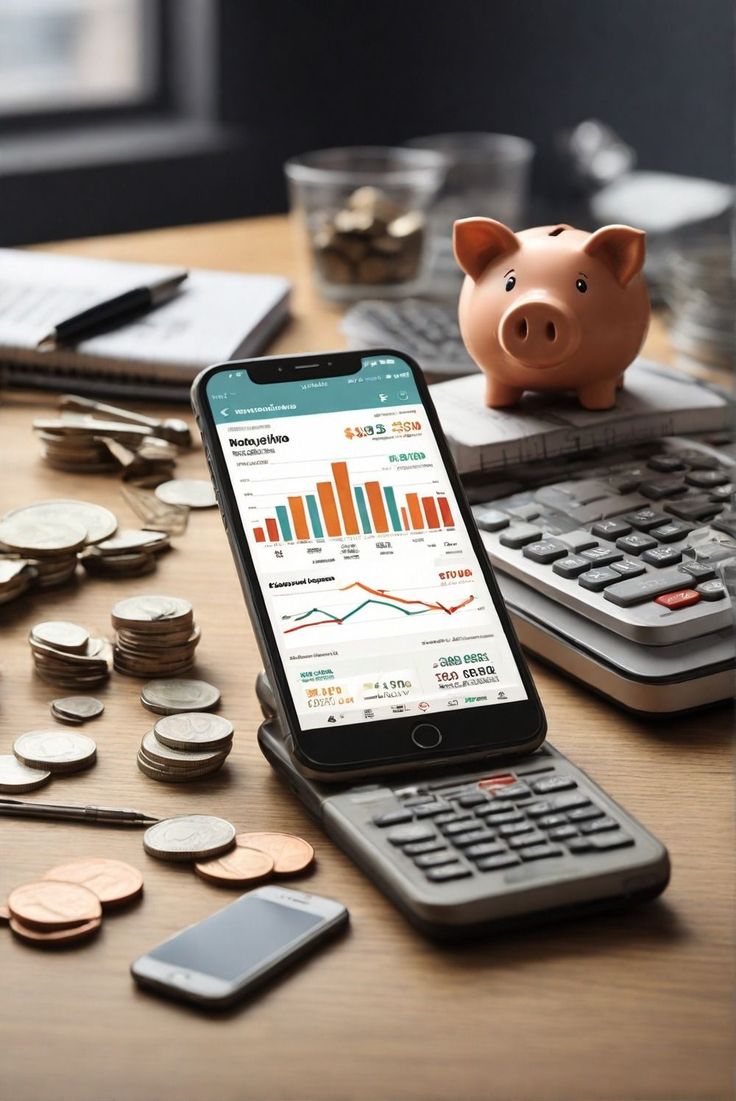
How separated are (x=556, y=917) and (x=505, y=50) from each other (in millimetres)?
1940

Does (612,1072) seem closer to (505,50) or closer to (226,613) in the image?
(226,613)

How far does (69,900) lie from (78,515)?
37cm

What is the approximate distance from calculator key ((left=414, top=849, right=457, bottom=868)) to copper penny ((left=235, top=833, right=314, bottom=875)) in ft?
0.18

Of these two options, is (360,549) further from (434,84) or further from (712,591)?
(434,84)

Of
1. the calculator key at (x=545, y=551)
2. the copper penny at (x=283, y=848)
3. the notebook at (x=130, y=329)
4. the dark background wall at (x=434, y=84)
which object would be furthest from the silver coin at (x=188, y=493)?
the dark background wall at (x=434, y=84)

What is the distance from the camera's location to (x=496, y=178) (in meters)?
1.54

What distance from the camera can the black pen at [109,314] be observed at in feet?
3.67

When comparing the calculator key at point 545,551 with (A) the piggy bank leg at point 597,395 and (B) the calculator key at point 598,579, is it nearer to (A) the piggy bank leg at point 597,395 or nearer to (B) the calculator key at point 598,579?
(B) the calculator key at point 598,579

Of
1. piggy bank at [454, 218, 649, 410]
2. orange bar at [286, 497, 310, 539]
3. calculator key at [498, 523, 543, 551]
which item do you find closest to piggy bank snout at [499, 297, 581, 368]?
piggy bank at [454, 218, 649, 410]

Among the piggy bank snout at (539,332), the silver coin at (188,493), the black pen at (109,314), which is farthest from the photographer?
the black pen at (109,314)

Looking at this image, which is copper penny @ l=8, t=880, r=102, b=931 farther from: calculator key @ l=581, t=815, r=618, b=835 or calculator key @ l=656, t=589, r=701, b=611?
calculator key @ l=656, t=589, r=701, b=611

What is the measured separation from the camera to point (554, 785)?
1.76 ft

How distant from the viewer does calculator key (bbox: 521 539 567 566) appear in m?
0.68

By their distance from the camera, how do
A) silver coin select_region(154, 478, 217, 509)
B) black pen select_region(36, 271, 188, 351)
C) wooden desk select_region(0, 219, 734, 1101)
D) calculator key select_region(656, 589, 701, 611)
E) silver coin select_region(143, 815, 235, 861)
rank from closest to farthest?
wooden desk select_region(0, 219, 734, 1101)
silver coin select_region(143, 815, 235, 861)
calculator key select_region(656, 589, 701, 611)
silver coin select_region(154, 478, 217, 509)
black pen select_region(36, 271, 188, 351)
